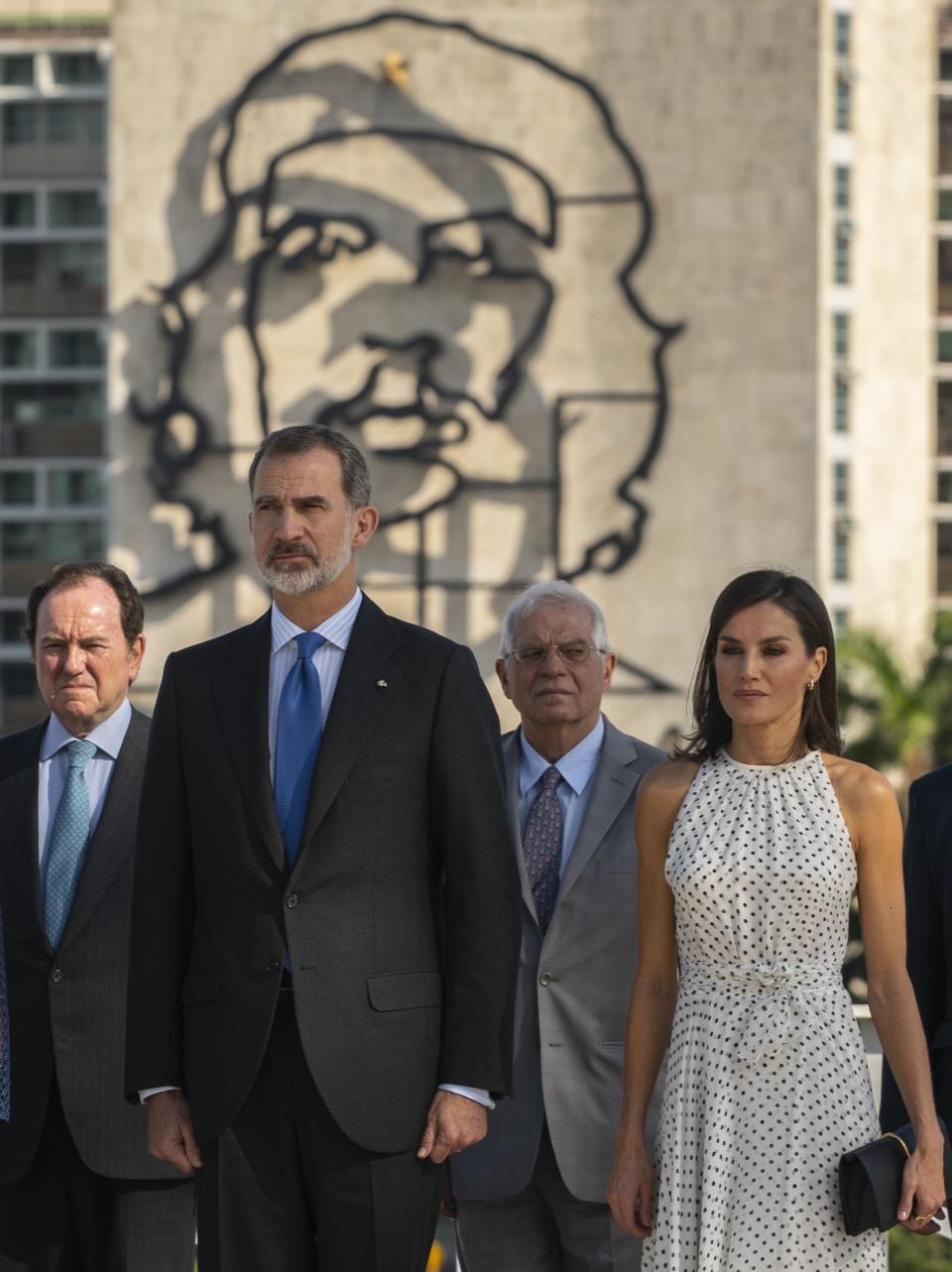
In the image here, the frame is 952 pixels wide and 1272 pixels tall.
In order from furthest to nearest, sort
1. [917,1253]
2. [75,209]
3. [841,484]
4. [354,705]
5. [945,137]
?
[75,209]
[945,137]
[841,484]
[917,1253]
[354,705]

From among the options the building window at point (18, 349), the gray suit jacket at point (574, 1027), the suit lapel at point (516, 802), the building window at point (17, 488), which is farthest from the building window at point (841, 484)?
the gray suit jacket at point (574, 1027)

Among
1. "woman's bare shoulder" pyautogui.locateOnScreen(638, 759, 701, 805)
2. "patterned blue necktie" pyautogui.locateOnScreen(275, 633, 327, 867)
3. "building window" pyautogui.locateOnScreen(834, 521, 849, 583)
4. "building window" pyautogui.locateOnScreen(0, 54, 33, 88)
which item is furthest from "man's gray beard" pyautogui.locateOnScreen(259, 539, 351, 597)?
"building window" pyautogui.locateOnScreen(0, 54, 33, 88)

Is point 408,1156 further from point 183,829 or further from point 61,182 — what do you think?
point 61,182

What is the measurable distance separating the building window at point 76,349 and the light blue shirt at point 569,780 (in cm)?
4226

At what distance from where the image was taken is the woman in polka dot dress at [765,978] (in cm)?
349

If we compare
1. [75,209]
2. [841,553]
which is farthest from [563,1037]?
[75,209]

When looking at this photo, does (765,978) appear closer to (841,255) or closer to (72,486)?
(841,255)

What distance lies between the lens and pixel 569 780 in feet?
14.5

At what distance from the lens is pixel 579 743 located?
4480mm

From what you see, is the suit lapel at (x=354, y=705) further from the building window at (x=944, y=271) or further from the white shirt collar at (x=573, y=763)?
the building window at (x=944, y=271)

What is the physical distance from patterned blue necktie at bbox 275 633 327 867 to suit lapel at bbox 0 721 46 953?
31.6 inches

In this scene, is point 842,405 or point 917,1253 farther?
point 842,405

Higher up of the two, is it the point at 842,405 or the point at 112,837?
the point at 842,405

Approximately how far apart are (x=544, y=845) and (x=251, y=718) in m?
0.97
